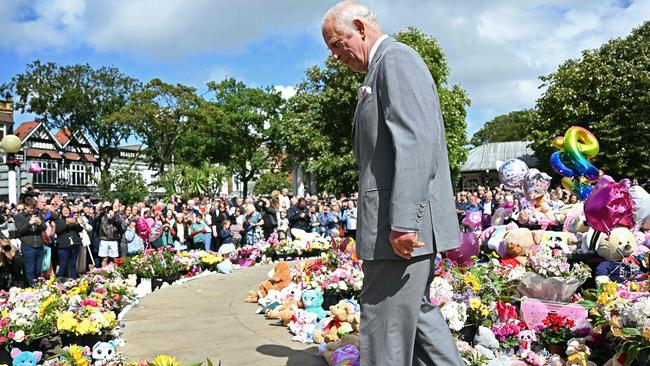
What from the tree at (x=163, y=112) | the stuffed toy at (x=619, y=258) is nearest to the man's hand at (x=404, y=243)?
the stuffed toy at (x=619, y=258)

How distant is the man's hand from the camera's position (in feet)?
7.74

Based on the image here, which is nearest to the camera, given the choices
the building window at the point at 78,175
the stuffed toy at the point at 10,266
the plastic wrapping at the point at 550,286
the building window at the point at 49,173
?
the plastic wrapping at the point at 550,286

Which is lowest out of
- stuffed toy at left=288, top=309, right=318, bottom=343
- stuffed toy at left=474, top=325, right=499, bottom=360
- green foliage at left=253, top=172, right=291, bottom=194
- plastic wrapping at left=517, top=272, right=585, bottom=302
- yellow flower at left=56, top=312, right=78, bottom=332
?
→ stuffed toy at left=288, top=309, right=318, bottom=343

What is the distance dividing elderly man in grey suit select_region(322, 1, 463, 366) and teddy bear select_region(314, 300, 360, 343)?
244 centimetres

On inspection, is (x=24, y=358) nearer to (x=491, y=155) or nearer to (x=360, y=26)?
(x=360, y=26)

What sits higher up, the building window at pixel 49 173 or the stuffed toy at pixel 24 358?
the building window at pixel 49 173

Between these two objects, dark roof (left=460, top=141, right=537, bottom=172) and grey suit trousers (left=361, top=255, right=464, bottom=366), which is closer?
grey suit trousers (left=361, top=255, right=464, bottom=366)

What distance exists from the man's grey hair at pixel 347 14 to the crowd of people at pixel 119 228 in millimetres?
8326

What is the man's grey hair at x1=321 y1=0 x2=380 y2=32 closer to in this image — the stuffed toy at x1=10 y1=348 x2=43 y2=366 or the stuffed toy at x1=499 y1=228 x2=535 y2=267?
the stuffed toy at x1=10 y1=348 x2=43 y2=366

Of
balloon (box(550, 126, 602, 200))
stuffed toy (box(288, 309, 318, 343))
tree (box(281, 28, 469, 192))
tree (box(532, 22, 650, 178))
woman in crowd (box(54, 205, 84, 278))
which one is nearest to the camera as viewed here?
stuffed toy (box(288, 309, 318, 343))

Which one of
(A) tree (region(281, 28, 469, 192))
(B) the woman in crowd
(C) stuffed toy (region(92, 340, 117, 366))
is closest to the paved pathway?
(C) stuffed toy (region(92, 340, 117, 366))

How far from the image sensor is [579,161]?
30.9ft

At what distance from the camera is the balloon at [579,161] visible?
9383mm

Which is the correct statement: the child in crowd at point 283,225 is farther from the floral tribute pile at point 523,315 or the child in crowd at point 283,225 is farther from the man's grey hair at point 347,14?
the man's grey hair at point 347,14
